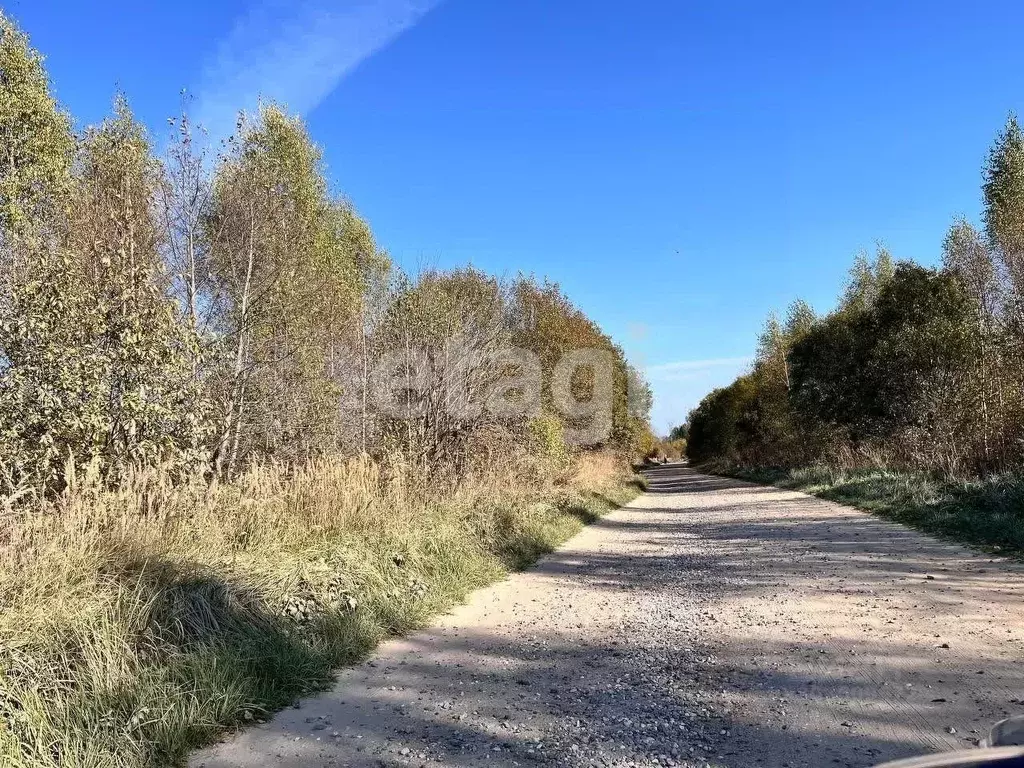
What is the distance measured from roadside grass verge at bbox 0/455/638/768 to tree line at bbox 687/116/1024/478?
12468mm

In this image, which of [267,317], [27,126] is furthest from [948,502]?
[27,126]

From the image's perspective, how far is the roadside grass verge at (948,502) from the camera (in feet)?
28.8

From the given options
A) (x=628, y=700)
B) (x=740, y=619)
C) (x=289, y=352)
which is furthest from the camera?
(x=289, y=352)

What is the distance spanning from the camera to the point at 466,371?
575 inches

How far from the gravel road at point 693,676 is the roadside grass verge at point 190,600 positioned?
0.97 ft

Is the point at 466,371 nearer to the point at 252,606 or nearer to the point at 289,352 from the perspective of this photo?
the point at 289,352

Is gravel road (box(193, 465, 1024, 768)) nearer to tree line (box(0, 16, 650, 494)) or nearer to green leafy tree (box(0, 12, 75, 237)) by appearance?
tree line (box(0, 16, 650, 494))

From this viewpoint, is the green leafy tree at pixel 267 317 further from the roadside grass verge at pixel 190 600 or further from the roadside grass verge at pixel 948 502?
the roadside grass verge at pixel 948 502

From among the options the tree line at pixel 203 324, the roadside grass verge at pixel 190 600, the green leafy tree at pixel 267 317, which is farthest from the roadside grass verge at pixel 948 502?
the green leafy tree at pixel 267 317

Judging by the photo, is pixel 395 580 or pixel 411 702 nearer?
pixel 411 702

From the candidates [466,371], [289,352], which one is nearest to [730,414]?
[466,371]

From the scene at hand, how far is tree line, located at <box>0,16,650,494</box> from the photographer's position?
596 cm

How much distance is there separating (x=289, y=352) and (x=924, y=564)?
9.96m

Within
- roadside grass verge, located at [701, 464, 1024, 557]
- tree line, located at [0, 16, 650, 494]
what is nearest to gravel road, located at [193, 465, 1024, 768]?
roadside grass verge, located at [701, 464, 1024, 557]
